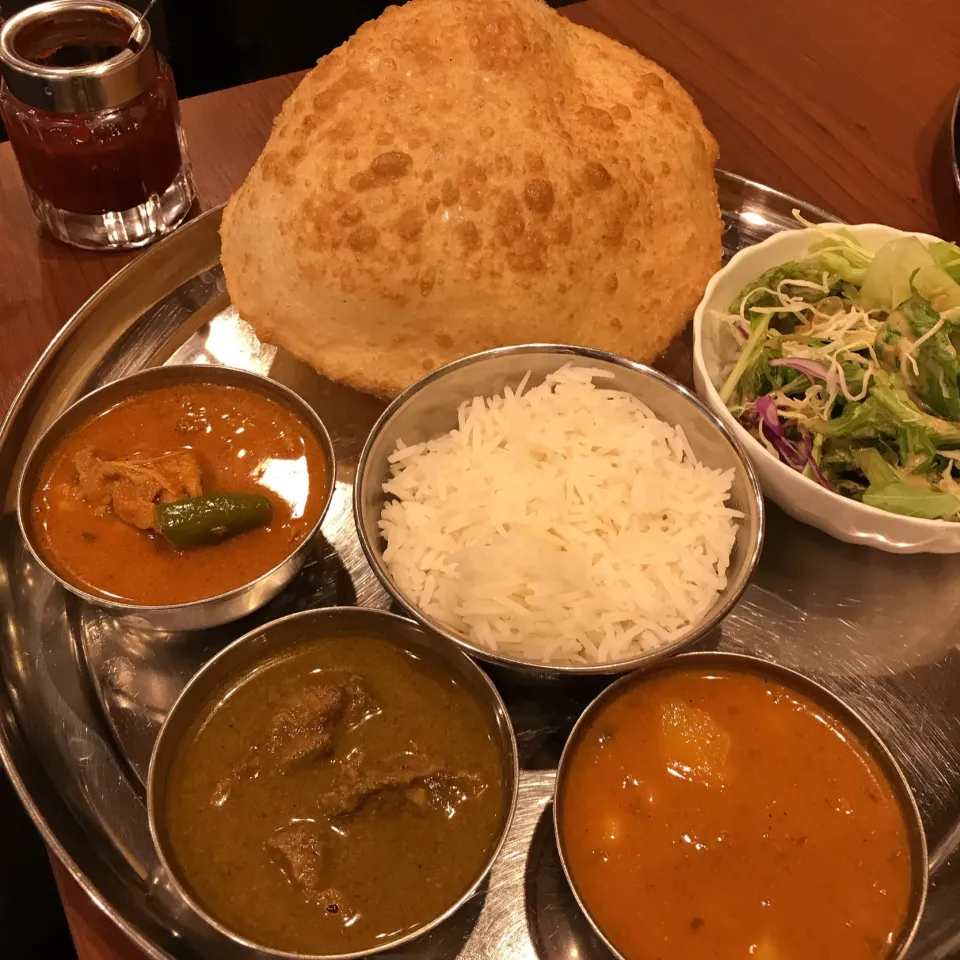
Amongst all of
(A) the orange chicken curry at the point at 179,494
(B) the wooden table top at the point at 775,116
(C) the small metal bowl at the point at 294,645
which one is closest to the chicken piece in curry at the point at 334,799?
(C) the small metal bowl at the point at 294,645

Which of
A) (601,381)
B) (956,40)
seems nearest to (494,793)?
(601,381)

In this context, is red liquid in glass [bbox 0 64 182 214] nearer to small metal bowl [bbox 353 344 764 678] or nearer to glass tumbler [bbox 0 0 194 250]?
glass tumbler [bbox 0 0 194 250]

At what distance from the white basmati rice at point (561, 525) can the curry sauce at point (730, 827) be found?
0.23 metres

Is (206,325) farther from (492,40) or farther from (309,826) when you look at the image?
(309,826)

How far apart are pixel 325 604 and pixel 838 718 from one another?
127 centimetres

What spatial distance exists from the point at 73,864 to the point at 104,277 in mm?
1973

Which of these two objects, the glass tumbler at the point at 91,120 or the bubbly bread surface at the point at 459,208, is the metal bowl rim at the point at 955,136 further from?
the glass tumbler at the point at 91,120

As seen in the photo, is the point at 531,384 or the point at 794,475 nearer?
the point at 794,475

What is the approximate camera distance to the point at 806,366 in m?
2.55

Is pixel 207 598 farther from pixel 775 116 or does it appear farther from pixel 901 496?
pixel 775 116

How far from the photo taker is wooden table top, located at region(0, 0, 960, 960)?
3.10 meters

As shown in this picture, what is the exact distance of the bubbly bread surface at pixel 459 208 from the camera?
2.29m

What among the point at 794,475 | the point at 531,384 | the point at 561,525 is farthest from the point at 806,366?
the point at 561,525

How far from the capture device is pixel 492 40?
2.45 meters
